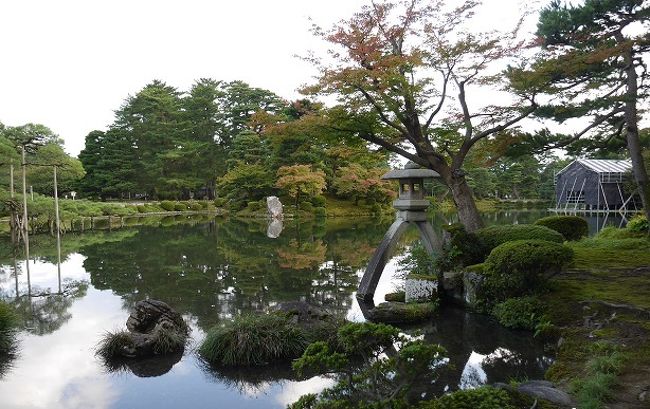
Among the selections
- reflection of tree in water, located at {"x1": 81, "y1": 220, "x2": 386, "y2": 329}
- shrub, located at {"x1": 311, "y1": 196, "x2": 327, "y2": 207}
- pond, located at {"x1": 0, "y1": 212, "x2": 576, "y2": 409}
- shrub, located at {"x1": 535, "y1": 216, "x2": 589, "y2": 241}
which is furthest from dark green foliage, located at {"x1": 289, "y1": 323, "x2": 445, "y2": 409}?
shrub, located at {"x1": 311, "y1": 196, "x2": 327, "y2": 207}

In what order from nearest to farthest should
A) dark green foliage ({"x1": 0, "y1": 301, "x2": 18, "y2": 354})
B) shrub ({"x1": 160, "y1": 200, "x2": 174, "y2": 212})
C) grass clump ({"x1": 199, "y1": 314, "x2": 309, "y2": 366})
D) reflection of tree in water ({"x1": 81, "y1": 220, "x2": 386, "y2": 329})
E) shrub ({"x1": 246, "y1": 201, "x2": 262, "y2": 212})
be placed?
grass clump ({"x1": 199, "y1": 314, "x2": 309, "y2": 366}), dark green foliage ({"x1": 0, "y1": 301, "x2": 18, "y2": 354}), reflection of tree in water ({"x1": 81, "y1": 220, "x2": 386, "y2": 329}), shrub ({"x1": 246, "y1": 201, "x2": 262, "y2": 212}), shrub ({"x1": 160, "y1": 200, "x2": 174, "y2": 212})

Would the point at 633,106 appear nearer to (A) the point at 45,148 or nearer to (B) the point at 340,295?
(B) the point at 340,295

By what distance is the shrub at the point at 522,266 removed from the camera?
5.75 m

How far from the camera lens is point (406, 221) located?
7.48m

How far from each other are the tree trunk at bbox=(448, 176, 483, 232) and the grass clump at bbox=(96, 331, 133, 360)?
6.57 m

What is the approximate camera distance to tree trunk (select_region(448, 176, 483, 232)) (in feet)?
30.7

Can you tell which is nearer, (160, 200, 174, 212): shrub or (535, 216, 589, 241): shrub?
(535, 216, 589, 241): shrub

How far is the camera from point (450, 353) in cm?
511

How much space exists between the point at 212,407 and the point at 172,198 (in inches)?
1431

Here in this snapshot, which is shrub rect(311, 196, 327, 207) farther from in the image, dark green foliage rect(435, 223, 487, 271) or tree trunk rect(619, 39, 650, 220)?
dark green foliage rect(435, 223, 487, 271)

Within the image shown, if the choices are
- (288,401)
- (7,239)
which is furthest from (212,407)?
(7,239)

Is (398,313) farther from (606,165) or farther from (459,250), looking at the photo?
(606,165)

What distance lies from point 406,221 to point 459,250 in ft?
3.11

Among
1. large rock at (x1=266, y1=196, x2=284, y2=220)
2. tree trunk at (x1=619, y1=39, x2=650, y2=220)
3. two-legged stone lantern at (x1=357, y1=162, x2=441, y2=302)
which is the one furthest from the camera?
large rock at (x1=266, y1=196, x2=284, y2=220)
